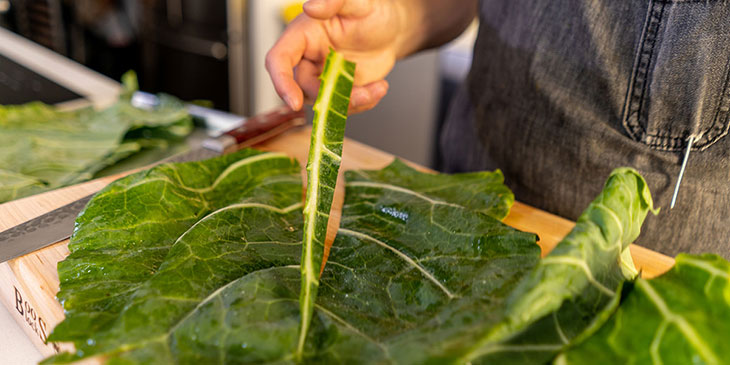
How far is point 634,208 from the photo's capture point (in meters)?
0.65

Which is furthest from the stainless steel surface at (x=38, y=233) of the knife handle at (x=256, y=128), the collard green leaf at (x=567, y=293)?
the collard green leaf at (x=567, y=293)

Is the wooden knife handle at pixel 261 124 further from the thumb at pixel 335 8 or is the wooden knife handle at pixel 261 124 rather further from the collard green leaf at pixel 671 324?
the collard green leaf at pixel 671 324

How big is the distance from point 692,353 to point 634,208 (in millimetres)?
206

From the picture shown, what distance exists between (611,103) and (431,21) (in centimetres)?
48

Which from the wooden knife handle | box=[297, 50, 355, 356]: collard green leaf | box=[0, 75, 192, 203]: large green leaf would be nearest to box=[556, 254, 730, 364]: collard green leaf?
box=[297, 50, 355, 356]: collard green leaf

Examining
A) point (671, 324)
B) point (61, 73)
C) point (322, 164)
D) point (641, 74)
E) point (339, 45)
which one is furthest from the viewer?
point (61, 73)

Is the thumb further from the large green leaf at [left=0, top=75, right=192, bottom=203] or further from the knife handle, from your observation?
the large green leaf at [left=0, top=75, right=192, bottom=203]

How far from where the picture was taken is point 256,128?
1249 millimetres

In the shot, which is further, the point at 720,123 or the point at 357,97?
Result: the point at 357,97

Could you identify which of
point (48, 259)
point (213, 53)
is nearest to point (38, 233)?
point (48, 259)

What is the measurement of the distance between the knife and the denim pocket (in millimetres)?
781

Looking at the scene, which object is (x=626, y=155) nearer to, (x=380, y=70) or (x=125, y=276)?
(x=380, y=70)

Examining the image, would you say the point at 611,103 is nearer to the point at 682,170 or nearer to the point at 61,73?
the point at 682,170

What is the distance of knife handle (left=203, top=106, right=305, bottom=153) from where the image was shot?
1155mm
